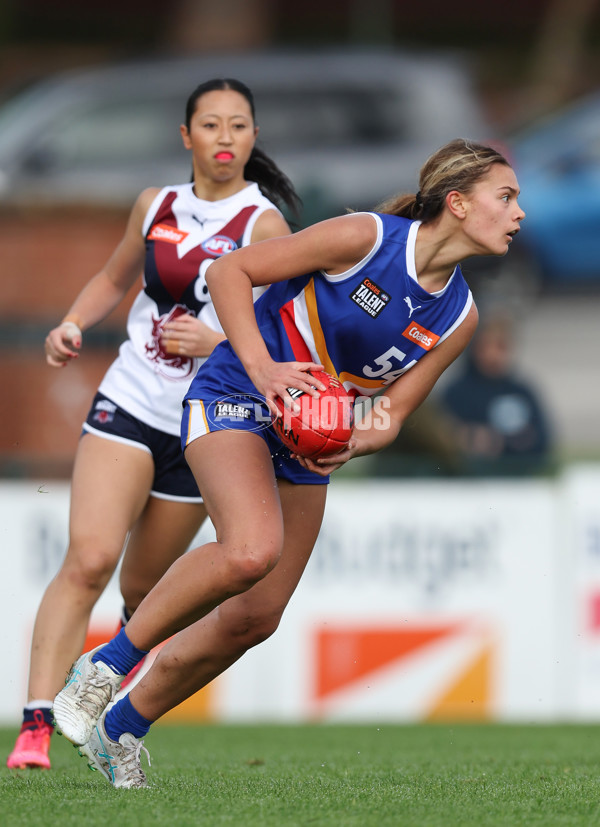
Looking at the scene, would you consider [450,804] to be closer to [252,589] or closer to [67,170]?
[252,589]

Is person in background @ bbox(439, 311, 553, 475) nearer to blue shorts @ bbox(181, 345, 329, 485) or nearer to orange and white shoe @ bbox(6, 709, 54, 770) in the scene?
orange and white shoe @ bbox(6, 709, 54, 770)

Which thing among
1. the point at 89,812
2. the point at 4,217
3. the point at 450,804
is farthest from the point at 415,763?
the point at 4,217

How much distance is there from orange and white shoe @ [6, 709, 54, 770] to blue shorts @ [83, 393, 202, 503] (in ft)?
3.11

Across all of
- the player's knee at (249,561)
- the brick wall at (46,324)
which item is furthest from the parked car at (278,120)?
the player's knee at (249,561)

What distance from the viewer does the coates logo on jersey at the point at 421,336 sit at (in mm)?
4375

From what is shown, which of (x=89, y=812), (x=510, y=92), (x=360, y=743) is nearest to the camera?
(x=89, y=812)

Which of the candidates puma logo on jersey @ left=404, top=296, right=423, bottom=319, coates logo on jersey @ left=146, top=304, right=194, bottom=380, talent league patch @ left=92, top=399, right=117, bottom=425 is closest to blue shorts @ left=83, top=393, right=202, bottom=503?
talent league patch @ left=92, top=399, right=117, bottom=425

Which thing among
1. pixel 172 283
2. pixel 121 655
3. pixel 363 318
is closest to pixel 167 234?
pixel 172 283

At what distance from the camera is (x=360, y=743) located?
263 inches

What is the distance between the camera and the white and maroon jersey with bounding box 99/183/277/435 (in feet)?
16.2

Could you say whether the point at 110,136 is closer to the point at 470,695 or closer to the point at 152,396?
the point at 470,695

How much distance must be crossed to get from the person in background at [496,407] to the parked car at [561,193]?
207 inches

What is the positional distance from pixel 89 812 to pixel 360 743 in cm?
307

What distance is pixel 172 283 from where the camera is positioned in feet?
16.3
